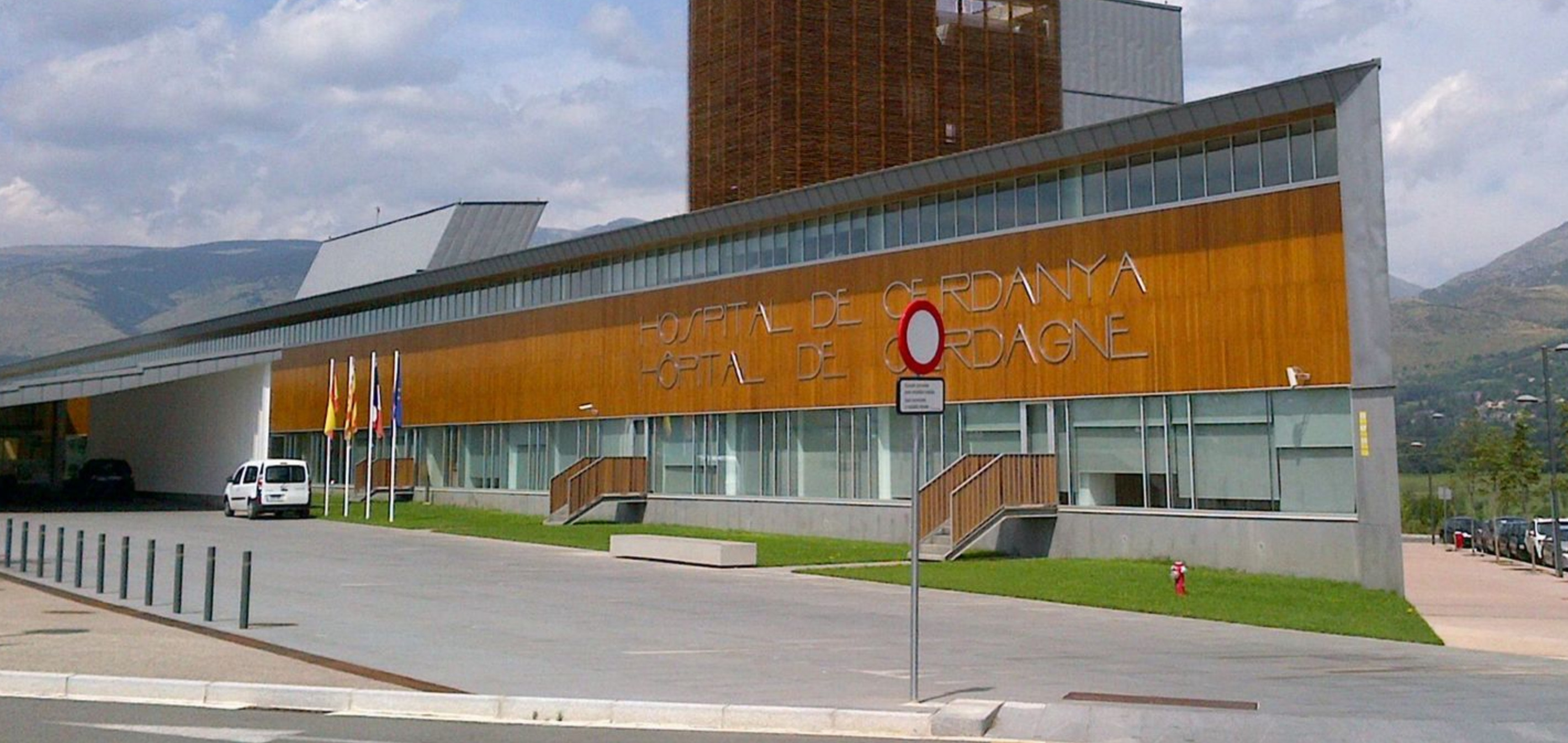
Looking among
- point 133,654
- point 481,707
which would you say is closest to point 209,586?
point 133,654

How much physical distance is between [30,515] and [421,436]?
1563 centimetres

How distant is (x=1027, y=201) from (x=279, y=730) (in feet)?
79.9

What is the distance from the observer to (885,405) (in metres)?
35.4

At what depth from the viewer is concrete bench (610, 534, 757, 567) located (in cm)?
2811

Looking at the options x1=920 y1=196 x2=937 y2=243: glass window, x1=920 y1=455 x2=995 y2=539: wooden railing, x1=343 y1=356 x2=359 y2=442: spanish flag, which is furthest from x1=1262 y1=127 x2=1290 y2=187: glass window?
x1=343 y1=356 x2=359 y2=442: spanish flag

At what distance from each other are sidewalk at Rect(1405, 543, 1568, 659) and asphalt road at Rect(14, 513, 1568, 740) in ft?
4.34

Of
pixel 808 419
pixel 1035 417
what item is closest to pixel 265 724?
pixel 1035 417

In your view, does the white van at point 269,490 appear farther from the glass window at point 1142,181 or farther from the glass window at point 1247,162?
the glass window at point 1247,162

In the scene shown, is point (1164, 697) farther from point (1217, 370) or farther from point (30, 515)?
point (30, 515)

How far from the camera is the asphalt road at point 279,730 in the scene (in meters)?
9.88

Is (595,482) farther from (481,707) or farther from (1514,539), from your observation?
(481,707)

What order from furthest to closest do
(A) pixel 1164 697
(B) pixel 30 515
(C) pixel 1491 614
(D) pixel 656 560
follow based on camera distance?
(B) pixel 30 515 < (D) pixel 656 560 < (C) pixel 1491 614 < (A) pixel 1164 697

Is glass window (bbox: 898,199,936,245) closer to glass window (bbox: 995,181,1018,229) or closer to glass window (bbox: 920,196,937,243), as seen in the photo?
glass window (bbox: 920,196,937,243)

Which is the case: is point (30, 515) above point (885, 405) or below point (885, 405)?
below
